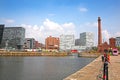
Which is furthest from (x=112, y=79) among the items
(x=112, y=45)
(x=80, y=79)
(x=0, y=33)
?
(x=0, y=33)

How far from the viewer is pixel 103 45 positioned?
507ft

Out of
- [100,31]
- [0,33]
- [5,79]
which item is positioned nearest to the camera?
[5,79]

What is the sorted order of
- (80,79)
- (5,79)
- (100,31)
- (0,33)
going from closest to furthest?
(80,79) → (5,79) → (100,31) → (0,33)

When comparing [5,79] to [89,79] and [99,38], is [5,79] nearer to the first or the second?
[89,79]

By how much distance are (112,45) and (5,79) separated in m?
146

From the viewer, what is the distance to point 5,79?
24.6 meters

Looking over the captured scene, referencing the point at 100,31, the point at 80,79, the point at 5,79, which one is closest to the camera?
the point at 80,79

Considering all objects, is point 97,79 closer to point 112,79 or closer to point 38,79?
point 112,79

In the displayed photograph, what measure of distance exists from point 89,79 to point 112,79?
2170 mm

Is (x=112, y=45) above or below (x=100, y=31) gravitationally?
below

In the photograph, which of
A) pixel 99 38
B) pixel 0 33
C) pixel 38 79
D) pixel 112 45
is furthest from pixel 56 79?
pixel 0 33

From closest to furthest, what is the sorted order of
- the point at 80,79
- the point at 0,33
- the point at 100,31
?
the point at 80,79 → the point at 100,31 → the point at 0,33

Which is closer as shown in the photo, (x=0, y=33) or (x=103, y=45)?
(x=103, y=45)

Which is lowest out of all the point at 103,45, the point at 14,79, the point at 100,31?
the point at 14,79
